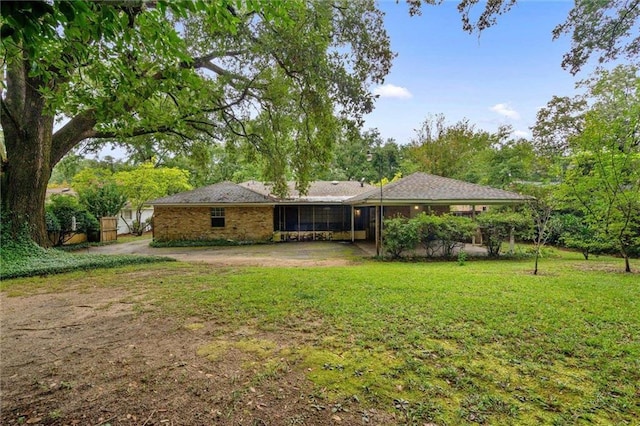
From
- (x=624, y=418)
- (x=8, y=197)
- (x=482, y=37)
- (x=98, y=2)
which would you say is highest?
(x=482, y=37)

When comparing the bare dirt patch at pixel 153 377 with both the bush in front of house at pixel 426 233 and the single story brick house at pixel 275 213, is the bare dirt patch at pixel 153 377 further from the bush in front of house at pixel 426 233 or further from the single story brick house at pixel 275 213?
the single story brick house at pixel 275 213

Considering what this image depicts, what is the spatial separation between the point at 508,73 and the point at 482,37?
18.9ft

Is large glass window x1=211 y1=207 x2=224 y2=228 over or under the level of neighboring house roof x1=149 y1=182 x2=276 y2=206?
under

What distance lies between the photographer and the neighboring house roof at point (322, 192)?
59.0 feet

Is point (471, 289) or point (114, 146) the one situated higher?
point (114, 146)

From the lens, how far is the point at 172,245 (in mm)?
15852

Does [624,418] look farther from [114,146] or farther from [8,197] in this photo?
[114,146]

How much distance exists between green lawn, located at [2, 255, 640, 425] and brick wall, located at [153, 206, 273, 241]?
9581 mm

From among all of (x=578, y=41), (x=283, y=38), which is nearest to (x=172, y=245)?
(x=283, y=38)

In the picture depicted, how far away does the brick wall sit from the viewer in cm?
1709

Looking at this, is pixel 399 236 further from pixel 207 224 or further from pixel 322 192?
pixel 207 224

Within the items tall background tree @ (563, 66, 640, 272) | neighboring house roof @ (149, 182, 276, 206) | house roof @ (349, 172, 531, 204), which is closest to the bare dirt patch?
house roof @ (349, 172, 531, 204)

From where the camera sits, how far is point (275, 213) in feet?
61.7

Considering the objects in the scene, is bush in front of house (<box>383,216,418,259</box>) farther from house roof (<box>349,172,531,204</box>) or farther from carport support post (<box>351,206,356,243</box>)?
carport support post (<box>351,206,356,243</box>)
